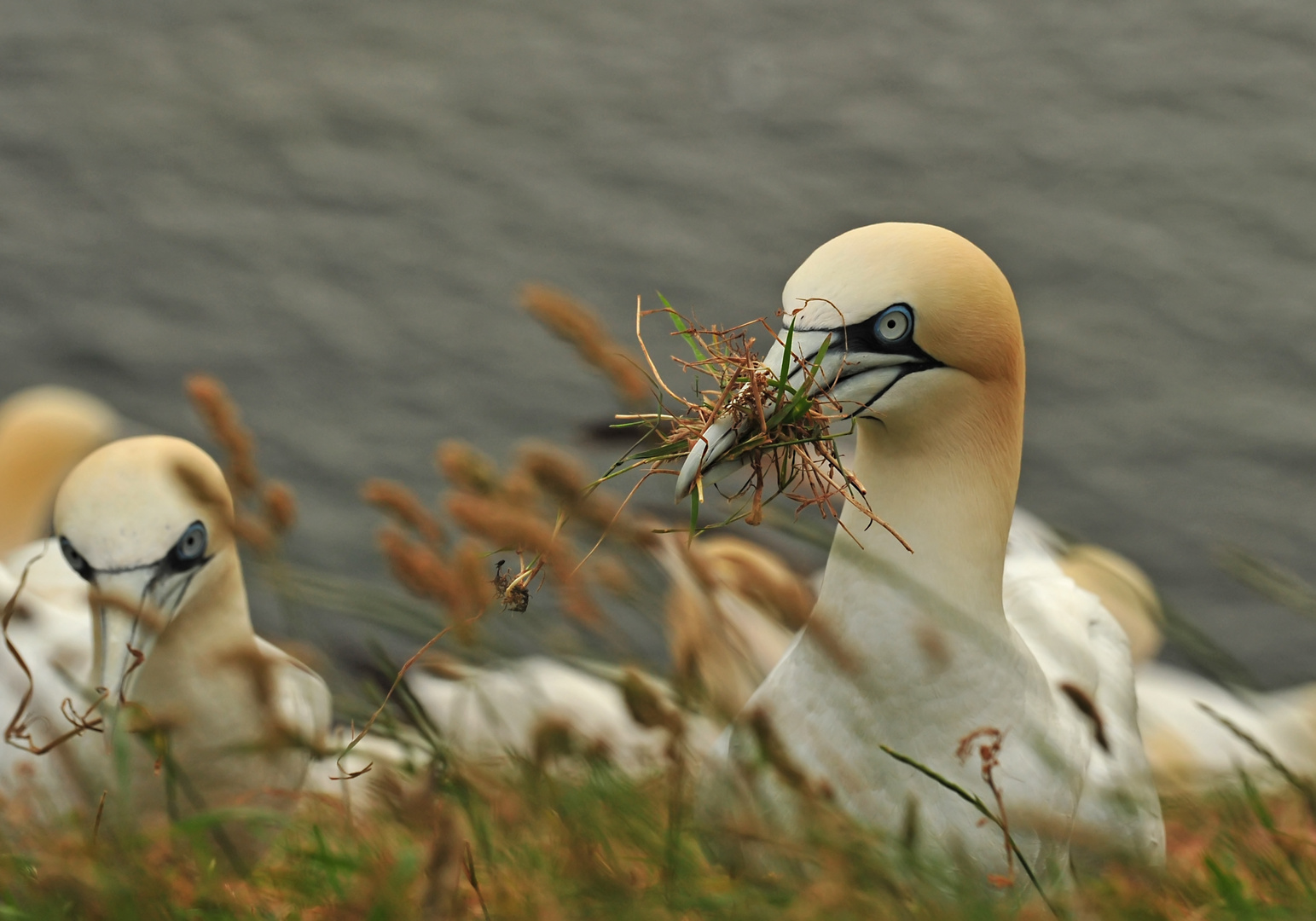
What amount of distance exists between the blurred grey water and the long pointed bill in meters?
5.63

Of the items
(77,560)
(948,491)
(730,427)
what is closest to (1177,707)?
(948,491)

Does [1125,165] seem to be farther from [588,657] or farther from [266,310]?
[588,657]

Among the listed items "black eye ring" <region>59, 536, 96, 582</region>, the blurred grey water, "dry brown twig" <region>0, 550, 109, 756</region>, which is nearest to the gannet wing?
"dry brown twig" <region>0, 550, 109, 756</region>

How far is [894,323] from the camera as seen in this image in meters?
2.80

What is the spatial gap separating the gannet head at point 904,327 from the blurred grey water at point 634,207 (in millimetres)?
5541

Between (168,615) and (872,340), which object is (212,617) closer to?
(168,615)

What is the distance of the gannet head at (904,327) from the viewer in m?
2.74

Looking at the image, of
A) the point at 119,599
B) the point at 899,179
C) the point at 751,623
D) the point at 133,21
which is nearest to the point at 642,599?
the point at 119,599

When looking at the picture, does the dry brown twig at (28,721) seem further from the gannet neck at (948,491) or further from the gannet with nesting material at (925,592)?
the gannet neck at (948,491)

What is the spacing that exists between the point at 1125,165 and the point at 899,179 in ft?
5.47

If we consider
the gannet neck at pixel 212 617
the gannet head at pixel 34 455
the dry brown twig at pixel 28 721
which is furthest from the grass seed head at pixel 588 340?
the gannet head at pixel 34 455

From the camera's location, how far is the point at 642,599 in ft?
7.61

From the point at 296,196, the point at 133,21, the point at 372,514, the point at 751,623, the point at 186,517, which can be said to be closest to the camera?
the point at 186,517

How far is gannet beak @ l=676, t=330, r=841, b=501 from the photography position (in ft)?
8.00
